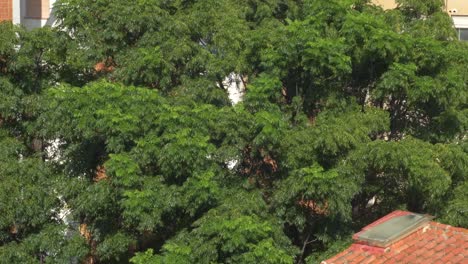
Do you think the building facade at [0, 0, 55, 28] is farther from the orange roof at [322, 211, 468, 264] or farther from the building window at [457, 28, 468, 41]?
the building window at [457, 28, 468, 41]

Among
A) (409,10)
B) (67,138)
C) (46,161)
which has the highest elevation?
(409,10)

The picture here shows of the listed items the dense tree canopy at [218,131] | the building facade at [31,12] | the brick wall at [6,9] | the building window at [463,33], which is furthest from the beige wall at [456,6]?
the brick wall at [6,9]

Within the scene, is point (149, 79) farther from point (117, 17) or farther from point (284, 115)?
point (284, 115)

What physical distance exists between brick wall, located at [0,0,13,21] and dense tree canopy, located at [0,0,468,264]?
11.2ft

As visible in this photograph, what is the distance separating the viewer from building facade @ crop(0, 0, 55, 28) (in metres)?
14.2

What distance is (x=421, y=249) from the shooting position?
8.77 meters

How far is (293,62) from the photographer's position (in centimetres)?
1034

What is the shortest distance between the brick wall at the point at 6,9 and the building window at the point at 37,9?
70cm

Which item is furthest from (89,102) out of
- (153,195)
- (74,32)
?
(74,32)

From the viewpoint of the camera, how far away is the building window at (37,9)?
14.9m

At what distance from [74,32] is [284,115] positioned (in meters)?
3.66

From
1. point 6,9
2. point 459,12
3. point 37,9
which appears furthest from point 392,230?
point 37,9

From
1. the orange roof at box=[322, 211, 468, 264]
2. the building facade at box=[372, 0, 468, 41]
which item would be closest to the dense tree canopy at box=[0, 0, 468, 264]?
the orange roof at box=[322, 211, 468, 264]

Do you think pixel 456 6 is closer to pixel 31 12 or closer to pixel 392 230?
pixel 392 230
